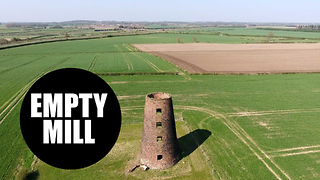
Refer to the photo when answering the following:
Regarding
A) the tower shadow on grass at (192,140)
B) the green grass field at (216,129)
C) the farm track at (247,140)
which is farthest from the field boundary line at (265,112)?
the tower shadow on grass at (192,140)

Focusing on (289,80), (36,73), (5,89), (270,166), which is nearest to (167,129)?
(270,166)

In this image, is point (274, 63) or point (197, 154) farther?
point (274, 63)

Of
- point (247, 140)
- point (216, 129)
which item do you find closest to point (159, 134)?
point (216, 129)

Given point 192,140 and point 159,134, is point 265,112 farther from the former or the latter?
point 159,134

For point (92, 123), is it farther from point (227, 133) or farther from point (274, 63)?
point (274, 63)

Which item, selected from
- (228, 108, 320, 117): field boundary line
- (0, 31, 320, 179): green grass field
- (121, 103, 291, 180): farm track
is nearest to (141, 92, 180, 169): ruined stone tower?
Answer: (0, 31, 320, 179): green grass field

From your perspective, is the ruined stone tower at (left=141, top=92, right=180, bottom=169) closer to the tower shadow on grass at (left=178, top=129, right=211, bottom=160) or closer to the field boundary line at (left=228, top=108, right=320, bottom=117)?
the tower shadow on grass at (left=178, top=129, right=211, bottom=160)
